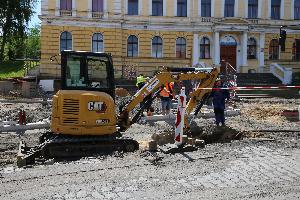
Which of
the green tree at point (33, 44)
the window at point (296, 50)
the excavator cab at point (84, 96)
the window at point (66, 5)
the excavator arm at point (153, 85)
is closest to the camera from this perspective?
the excavator cab at point (84, 96)

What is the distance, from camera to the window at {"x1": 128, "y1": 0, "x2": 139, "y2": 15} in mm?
38875

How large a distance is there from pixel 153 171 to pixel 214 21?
32.1 meters

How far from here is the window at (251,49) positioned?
40531 millimetres

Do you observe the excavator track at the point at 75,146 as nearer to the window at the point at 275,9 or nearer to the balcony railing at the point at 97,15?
the balcony railing at the point at 97,15

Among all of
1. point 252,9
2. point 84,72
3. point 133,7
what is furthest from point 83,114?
point 252,9

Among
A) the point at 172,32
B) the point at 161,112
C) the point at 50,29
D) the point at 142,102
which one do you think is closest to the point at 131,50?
the point at 172,32

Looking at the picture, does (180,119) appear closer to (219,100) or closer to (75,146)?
(75,146)

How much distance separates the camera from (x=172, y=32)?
39250 mm

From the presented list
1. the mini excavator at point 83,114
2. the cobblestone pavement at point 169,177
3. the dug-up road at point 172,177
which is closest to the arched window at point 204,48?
the mini excavator at point 83,114

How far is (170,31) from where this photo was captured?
39.2 meters

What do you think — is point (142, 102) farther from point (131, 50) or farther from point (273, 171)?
point (131, 50)

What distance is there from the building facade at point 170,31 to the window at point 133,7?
0.14 feet

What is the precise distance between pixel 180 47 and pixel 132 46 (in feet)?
14.2

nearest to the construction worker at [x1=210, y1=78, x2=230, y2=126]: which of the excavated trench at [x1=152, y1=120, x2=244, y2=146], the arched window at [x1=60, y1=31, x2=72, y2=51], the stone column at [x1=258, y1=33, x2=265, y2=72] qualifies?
the excavated trench at [x1=152, y1=120, x2=244, y2=146]
